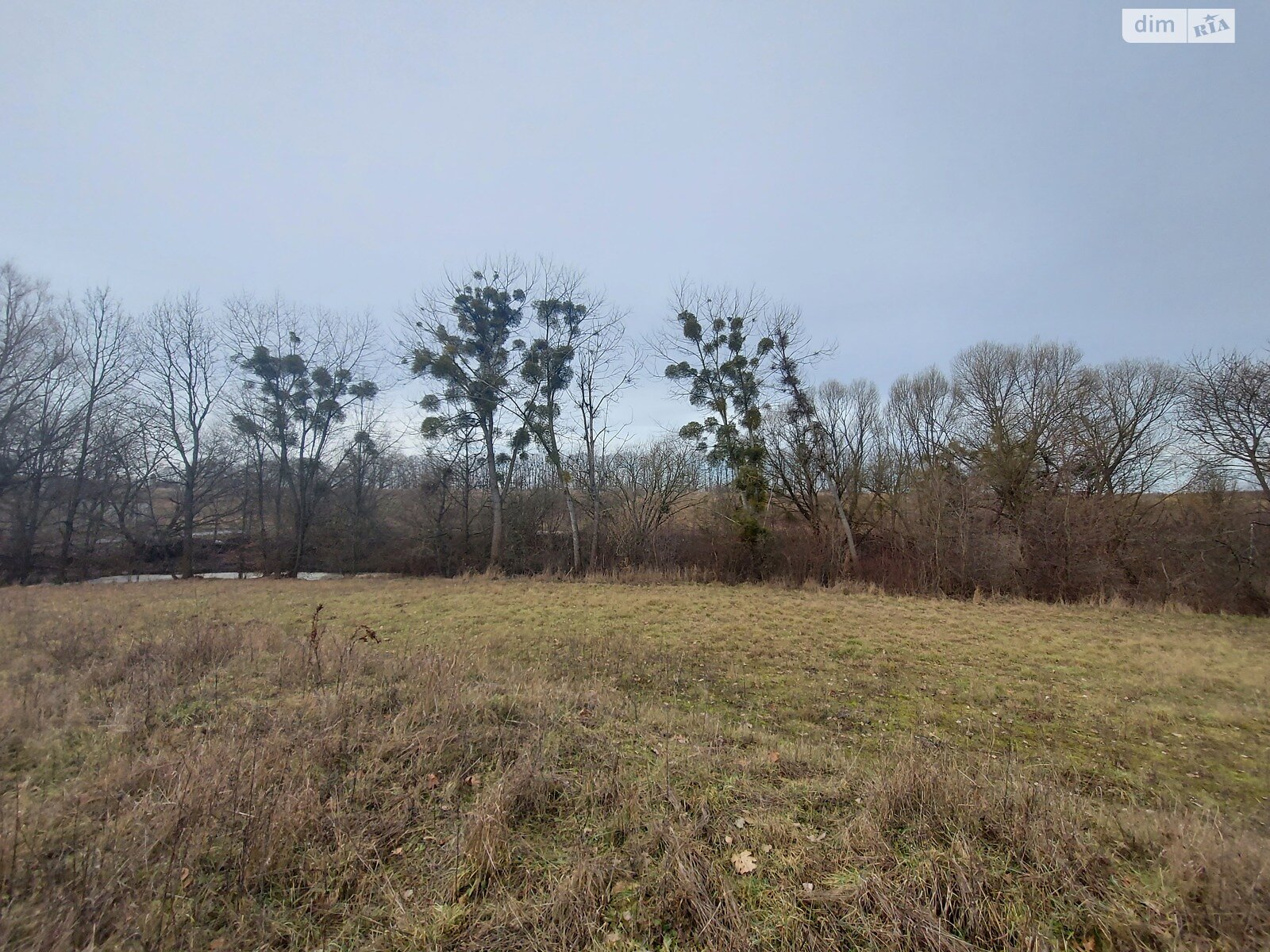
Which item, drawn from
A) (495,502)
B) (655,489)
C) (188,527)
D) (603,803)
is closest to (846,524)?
(655,489)

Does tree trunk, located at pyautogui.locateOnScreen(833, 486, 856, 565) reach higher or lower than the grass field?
higher

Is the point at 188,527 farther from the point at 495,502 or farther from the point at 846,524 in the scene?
the point at 846,524

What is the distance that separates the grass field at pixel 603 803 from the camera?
224 centimetres

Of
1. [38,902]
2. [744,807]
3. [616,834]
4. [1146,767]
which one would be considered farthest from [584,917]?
[1146,767]

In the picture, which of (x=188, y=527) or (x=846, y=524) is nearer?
(x=846, y=524)

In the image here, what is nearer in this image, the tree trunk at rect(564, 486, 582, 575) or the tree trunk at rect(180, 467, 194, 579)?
the tree trunk at rect(564, 486, 582, 575)

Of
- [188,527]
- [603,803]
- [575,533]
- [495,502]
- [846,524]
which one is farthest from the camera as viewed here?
[188,527]

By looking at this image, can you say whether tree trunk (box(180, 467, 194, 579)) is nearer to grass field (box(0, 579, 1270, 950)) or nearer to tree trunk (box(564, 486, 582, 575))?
tree trunk (box(564, 486, 582, 575))

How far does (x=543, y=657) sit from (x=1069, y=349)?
2505 cm

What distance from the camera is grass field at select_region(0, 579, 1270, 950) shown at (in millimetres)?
2236

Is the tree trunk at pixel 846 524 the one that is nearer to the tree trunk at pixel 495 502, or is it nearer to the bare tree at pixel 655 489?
the bare tree at pixel 655 489

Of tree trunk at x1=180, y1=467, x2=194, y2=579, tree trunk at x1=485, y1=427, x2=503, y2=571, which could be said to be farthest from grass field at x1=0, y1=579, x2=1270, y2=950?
tree trunk at x1=180, y1=467, x2=194, y2=579

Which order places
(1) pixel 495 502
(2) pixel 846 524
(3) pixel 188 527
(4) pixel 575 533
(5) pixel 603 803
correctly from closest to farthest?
(5) pixel 603 803
(2) pixel 846 524
(4) pixel 575 533
(1) pixel 495 502
(3) pixel 188 527

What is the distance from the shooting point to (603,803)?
3.20 meters
